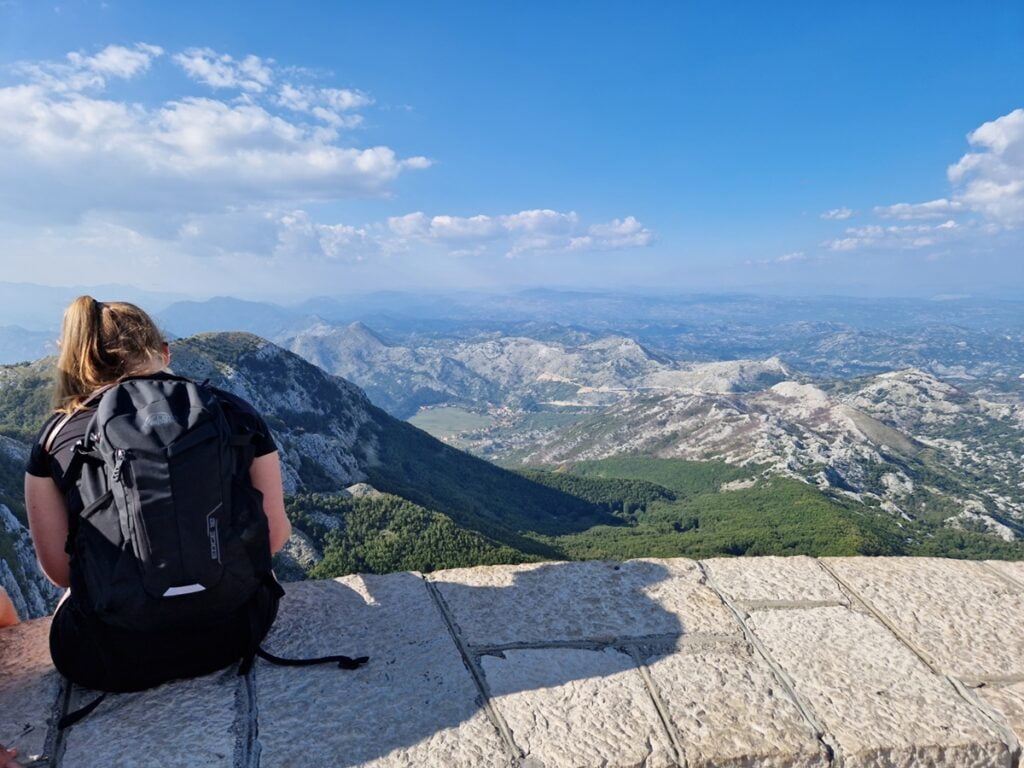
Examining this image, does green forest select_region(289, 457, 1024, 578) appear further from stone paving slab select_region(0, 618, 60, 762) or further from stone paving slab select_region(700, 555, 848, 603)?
stone paving slab select_region(0, 618, 60, 762)

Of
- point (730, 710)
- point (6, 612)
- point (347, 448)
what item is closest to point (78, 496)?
point (6, 612)

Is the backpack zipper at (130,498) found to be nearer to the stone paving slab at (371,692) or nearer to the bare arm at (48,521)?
the bare arm at (48,521)

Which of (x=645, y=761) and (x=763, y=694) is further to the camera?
(x=763, y=694)

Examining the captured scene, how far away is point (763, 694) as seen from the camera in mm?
3141

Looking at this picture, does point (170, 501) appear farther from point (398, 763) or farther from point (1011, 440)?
point (1011, 440)

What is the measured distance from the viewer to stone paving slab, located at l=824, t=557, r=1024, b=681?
355cm

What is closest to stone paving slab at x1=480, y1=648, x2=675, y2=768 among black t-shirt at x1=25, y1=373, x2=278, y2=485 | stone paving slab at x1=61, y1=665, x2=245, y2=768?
stone paving slab at x1=61, y1=665, x2=245, y2=768

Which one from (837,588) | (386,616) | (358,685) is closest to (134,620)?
(358,685)

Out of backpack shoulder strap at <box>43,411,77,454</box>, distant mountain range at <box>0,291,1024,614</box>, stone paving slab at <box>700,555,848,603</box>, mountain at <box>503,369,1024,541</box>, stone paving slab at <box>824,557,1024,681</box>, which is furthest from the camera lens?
mountain at <box>503,369,1024,541</box>

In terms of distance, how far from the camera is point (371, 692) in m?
3.05

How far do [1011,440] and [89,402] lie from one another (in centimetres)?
25121

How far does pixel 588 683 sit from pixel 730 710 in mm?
740

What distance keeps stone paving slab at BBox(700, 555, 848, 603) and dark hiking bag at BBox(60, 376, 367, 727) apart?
133 inches

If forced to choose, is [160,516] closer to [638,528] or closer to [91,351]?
[91,351]
